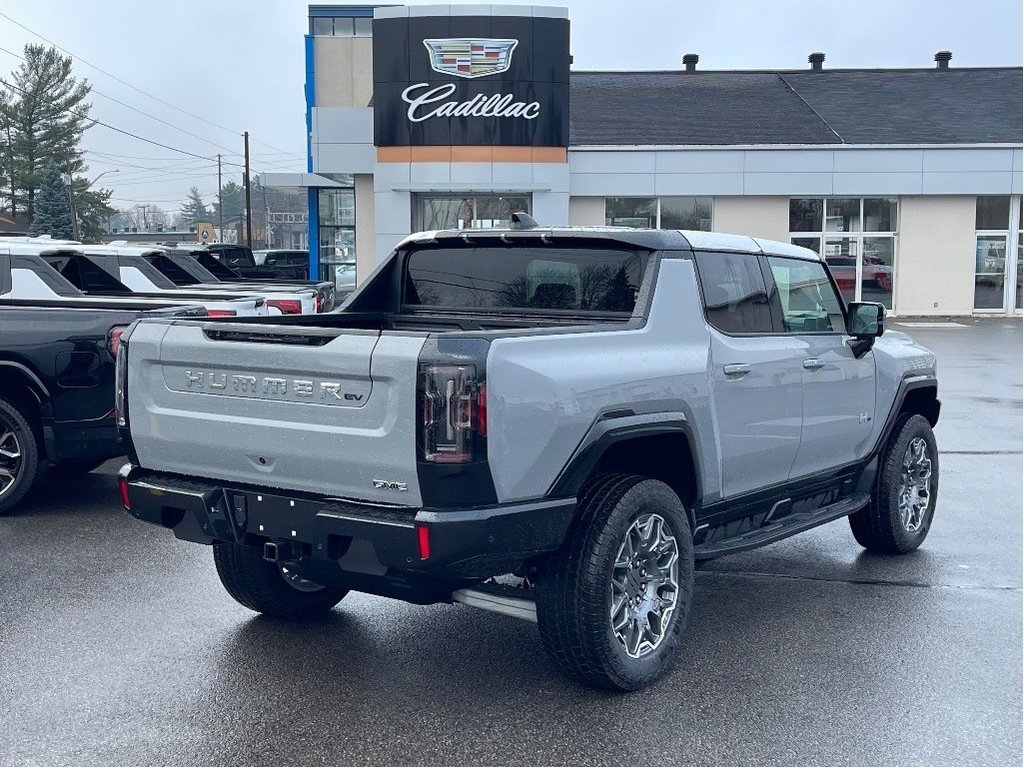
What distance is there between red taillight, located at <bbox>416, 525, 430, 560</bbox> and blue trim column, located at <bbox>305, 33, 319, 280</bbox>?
2752 centimetres

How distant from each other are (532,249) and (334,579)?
1.93 meters

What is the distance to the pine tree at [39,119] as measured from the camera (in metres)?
73.2

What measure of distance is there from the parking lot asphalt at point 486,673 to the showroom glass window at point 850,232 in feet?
81.0

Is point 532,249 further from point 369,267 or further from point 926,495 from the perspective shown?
point 369,267

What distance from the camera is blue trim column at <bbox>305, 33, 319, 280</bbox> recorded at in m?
32.2

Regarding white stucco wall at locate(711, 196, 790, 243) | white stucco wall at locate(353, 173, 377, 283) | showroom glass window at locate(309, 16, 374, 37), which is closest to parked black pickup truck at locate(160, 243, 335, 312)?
white stucco wall at locate(353, 173, 377, 283)

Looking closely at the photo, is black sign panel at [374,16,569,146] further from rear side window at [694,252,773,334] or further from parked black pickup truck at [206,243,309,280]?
rear side window at [694,252,773,334]

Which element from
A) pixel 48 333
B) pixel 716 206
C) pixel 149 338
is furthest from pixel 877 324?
pixel 716 206

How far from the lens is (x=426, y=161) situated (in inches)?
1080

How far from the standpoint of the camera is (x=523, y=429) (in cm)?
412

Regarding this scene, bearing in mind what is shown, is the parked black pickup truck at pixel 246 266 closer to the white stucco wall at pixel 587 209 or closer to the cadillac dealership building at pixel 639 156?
the cadillac dealership building at pixel 639 156

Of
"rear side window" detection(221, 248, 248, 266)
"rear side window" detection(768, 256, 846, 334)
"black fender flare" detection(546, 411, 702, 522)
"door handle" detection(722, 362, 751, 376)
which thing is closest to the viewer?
"black fender flare" detection(546, 411, 702, 522)

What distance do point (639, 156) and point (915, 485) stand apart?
23.7 meters

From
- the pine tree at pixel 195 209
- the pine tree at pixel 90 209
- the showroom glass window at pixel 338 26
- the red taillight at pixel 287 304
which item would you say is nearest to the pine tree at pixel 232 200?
the pine tree at pixel 195 209
